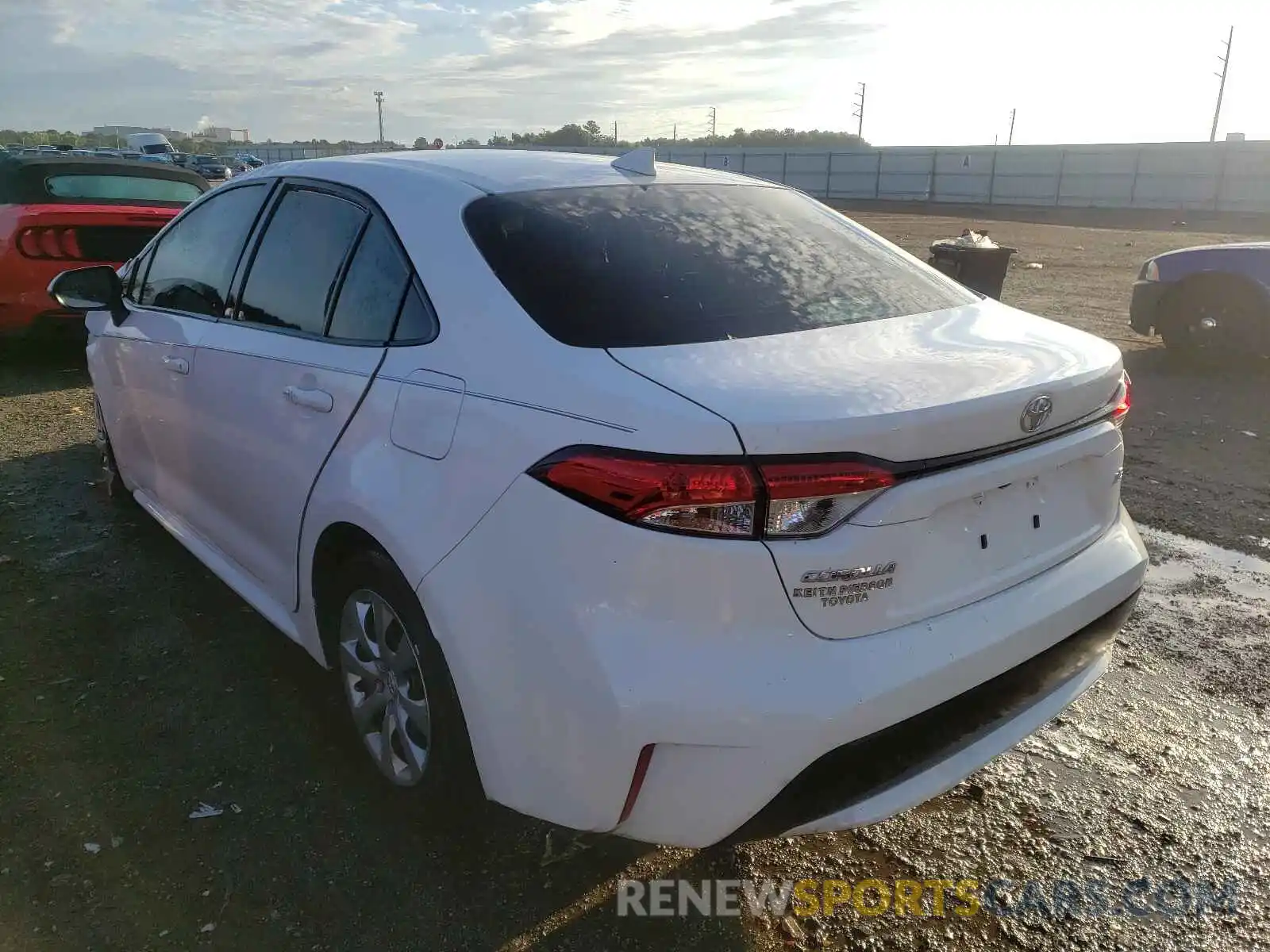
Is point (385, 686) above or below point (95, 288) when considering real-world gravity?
below

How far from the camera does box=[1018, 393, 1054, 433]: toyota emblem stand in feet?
7.05

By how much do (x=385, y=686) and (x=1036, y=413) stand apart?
1.76m

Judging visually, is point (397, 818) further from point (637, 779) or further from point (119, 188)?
point (119, 188)

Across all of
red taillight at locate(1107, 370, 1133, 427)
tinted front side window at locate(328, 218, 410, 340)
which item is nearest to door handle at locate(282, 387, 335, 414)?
tinted front side window at locate(328, 218, 410, 340)

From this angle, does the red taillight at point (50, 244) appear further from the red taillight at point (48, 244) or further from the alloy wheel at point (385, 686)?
the alloy wheel at point (385, 686)

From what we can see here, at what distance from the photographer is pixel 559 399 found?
2.01m

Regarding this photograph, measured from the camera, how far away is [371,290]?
2.69m

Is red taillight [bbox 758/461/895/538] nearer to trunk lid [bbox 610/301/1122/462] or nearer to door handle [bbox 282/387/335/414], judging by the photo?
trunk lid [bbox 610/301/1122/462]

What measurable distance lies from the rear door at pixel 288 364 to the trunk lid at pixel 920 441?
0.90 m

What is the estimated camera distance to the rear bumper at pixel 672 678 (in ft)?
6.10

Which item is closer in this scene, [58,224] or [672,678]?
[672,678]

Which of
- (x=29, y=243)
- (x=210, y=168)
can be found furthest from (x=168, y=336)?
(x=210, y=168)

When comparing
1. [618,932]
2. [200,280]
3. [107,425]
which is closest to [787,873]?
[618,932]

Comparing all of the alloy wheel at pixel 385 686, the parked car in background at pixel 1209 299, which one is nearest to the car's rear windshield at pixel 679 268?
the alloy wheel at pixel 385 686
